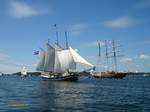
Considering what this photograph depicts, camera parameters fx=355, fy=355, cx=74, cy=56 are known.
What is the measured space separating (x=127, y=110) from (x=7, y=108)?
14.9 m

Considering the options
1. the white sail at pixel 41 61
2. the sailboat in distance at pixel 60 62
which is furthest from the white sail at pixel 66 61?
the white sail at pixel 41 61

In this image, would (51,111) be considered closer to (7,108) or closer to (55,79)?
(7,108)

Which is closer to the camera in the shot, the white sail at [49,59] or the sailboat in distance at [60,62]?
the sailboat in distance at [60,62]

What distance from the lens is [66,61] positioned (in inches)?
5679

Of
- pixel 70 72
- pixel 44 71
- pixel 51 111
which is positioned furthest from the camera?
pixel 44 71

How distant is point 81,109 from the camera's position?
44188mm

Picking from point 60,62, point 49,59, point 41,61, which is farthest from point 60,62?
point 41,61

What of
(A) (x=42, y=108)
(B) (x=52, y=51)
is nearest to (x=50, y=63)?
(B) (x=52, y=51)

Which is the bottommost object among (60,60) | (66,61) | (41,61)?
(66,61)

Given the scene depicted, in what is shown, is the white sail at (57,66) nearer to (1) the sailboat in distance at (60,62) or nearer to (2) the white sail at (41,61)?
(1) the sailboat in distance at (60,62)

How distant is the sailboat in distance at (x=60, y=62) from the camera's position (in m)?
143

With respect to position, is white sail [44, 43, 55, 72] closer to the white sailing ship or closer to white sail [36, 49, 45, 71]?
the white sailing ship

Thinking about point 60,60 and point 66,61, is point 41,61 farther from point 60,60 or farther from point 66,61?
point 66,61

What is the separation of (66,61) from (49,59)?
9595 mm
